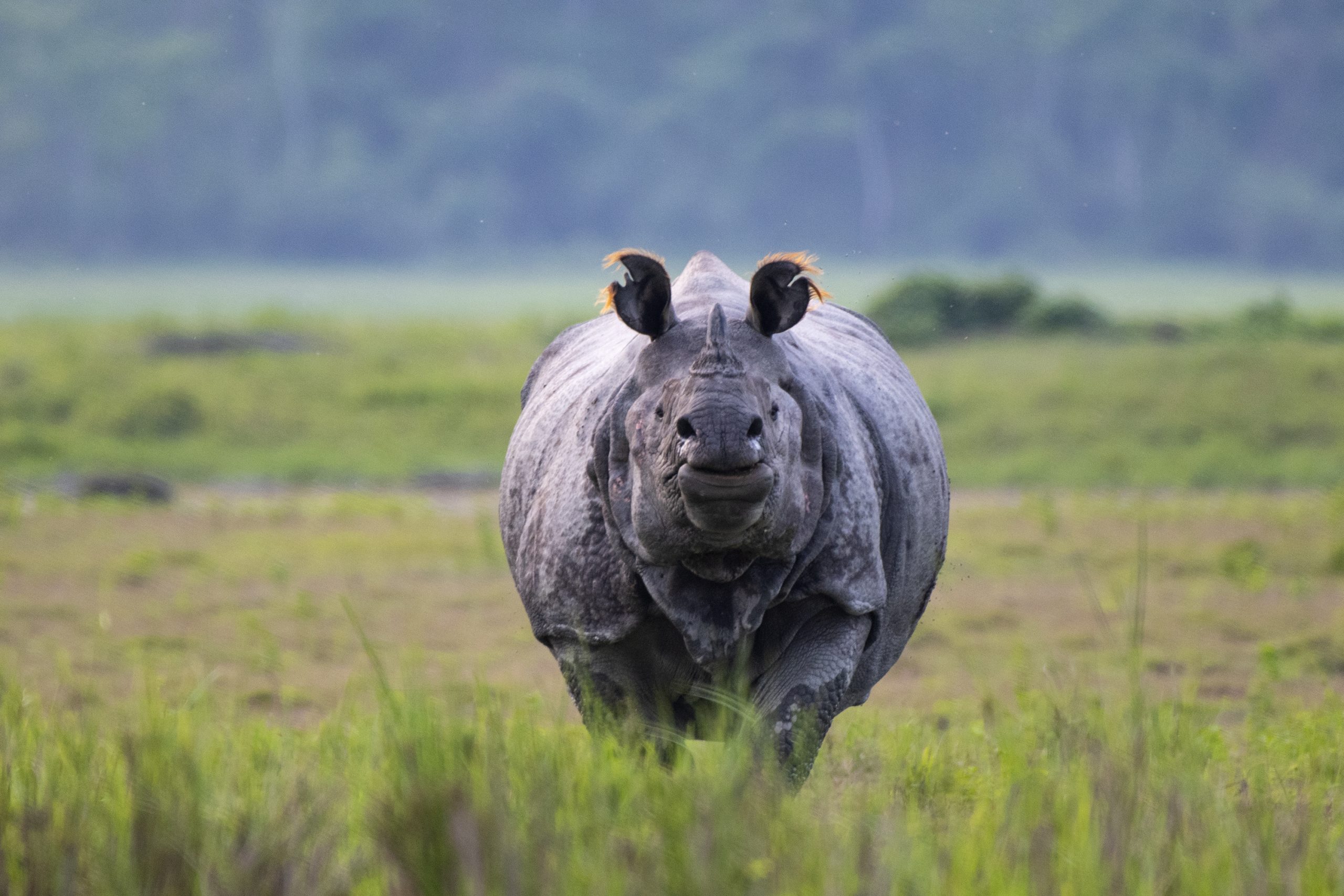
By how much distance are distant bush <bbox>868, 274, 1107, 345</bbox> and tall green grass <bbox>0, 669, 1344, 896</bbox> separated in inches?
756

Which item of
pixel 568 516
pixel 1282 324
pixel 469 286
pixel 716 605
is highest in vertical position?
pixel 568 516

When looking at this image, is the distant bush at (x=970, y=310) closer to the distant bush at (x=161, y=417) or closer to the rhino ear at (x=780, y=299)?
the distant bush at (x=161, y=417)

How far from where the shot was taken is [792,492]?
413 cm

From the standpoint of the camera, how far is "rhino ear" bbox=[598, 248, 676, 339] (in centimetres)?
429

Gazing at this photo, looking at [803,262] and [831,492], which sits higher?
[803,262]

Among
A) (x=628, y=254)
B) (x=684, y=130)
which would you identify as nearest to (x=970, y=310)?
(x=628, y=254)

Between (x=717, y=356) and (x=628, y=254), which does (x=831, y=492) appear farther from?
(x=628, y=254)

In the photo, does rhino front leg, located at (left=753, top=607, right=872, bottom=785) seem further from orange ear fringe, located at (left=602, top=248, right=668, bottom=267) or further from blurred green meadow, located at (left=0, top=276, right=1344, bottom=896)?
orange ear fringe, located at (left=602, top=248, right=668, bottom=267)

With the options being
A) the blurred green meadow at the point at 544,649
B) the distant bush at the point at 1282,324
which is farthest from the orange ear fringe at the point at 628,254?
the distant bush at the point at 1282,324

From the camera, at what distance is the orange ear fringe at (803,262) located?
4.30 meters

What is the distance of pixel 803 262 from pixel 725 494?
833 millimetres

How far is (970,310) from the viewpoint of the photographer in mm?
23609

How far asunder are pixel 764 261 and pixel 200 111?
65.8 meters

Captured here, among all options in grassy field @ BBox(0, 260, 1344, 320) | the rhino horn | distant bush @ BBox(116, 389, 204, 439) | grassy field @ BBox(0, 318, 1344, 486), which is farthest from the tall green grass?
grassy field @ BBox(0, 260, 1344, 320)
